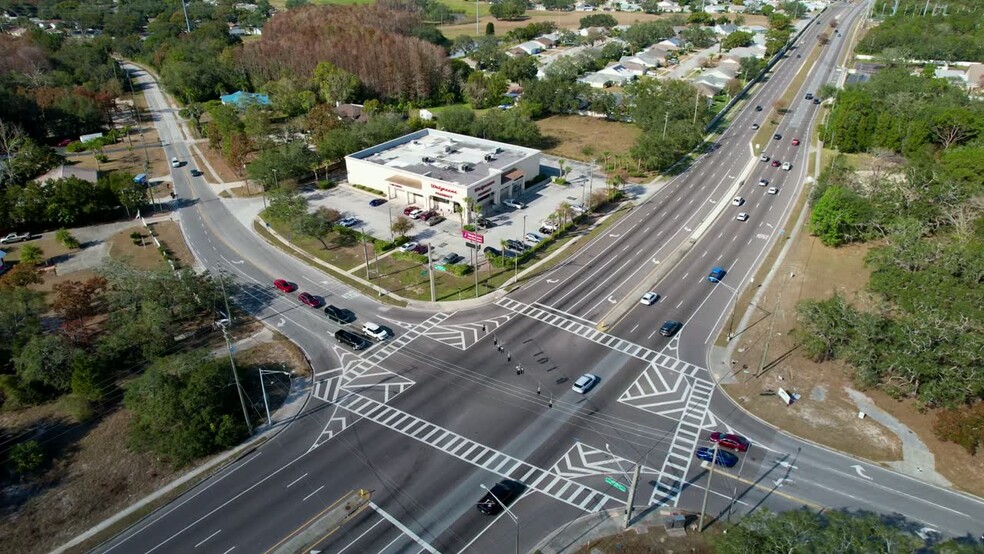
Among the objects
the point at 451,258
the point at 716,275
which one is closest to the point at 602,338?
the point at 716,275

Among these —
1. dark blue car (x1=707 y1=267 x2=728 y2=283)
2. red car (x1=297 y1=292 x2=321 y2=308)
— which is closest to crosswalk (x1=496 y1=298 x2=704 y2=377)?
dark blue car (x1=707 y1=267 x2=728 y2=283)

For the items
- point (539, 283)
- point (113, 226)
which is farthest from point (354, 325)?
point (113, 226)

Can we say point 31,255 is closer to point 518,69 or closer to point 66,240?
point 66,240

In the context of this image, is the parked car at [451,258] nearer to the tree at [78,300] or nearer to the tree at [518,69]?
the tree at [78,300]

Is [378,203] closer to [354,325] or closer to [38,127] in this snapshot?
[354,325]

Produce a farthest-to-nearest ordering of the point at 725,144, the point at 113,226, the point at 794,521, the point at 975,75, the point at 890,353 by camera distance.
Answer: the point at 975,75
the point at 725,144
the point at 113,226
the point at 890,353
the point at 794,521

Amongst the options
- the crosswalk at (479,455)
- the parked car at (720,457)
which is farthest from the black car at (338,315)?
the parked car at (720,457)

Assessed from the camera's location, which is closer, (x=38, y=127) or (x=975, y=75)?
(x=38, y=127)

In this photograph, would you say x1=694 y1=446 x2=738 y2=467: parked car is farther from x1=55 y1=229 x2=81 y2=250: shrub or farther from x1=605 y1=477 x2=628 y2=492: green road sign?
x1=55 y1=229 x2=81 y2=250: shrub
